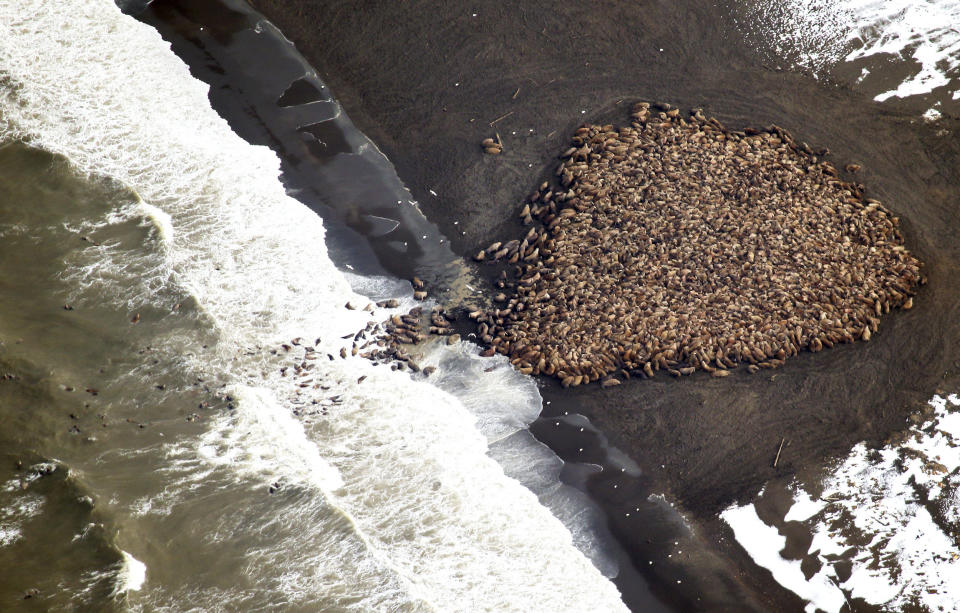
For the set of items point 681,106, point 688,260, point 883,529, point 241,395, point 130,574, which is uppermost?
point 681,106

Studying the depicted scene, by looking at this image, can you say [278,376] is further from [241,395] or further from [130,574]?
[130,574]

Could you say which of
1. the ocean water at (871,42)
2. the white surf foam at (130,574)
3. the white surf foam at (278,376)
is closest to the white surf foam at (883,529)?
the white surf foam at (278,376)

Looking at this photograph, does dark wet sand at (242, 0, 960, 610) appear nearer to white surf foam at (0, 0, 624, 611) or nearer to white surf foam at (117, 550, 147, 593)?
white surf foam at (0, 0, 624, 611)

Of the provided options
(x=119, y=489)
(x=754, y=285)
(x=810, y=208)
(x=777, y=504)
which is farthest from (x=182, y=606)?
(x=810, y=208)

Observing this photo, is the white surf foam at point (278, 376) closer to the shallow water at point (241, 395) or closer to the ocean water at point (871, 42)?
the shallow water at point (241, 395)

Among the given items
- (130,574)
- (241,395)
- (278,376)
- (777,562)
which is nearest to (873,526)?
(777,562)

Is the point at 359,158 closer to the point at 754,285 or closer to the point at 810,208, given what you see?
the point at 754,285
